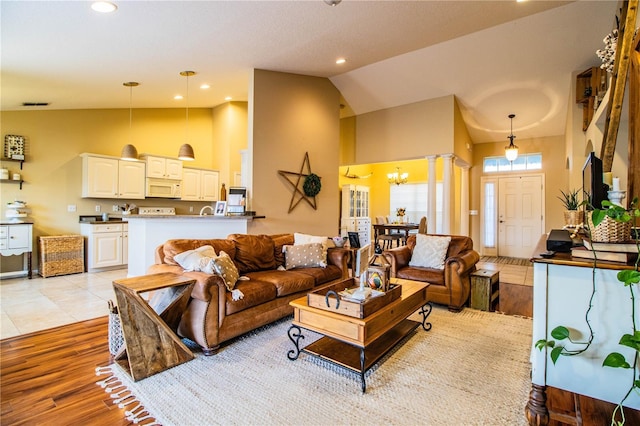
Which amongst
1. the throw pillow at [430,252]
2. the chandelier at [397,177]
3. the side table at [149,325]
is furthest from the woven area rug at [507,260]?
the side table at [149,325]

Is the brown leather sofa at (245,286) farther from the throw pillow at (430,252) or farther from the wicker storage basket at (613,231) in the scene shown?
the wicker storage basket at (613,231)

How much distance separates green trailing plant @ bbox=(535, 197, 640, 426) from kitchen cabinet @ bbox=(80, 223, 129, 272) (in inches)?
251

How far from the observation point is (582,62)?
477 centimetres

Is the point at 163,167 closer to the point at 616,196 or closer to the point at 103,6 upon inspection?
the point at 103,6

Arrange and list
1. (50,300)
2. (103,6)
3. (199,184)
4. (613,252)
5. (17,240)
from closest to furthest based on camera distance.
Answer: (613,252) → (103,6) → (50,300) → (17,240) → (199,184)

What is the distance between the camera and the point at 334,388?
2.05 metres

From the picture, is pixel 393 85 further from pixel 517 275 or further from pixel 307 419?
pixel 307 419

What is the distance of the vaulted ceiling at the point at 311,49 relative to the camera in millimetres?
3229

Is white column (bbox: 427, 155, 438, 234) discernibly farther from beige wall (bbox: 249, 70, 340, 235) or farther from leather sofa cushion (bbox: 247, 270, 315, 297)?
leather sofa cushion (bbox: 247, 270, 315, 297)

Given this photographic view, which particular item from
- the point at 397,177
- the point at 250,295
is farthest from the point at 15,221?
the point at 397,177

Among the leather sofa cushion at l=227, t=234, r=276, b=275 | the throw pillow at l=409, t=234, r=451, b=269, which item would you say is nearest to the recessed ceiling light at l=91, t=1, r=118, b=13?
the leather sofa cushion at l=227, t=234, r=276, b=275

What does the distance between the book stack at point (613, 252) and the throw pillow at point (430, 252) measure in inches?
88.0

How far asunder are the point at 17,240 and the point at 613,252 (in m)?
7.04

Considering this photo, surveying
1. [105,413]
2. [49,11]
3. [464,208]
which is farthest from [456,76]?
[105,413]
